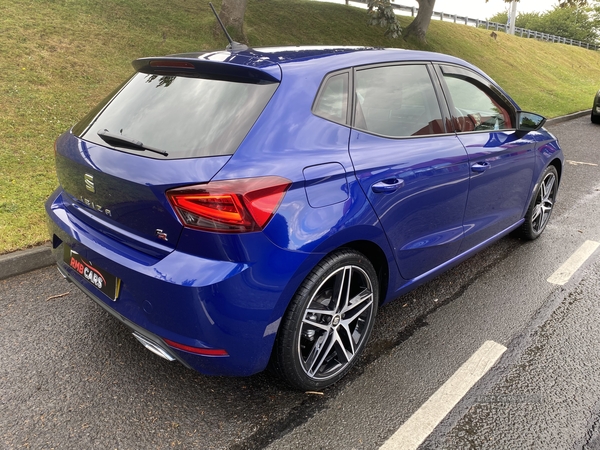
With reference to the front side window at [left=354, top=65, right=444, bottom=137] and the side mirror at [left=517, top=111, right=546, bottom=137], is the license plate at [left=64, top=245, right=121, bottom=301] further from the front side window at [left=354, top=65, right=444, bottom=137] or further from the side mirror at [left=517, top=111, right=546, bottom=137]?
the side mirror at [left=517, top=111, right=546, bottom=137]

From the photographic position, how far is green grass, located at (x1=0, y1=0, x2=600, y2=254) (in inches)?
198

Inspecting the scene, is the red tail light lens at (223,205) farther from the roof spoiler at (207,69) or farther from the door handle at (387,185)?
the door handle at (387,185)

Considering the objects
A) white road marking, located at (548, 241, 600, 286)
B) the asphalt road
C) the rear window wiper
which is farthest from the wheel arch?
white road marking, located at (548, 241, 600, 286)

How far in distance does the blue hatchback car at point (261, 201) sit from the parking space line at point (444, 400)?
45cm

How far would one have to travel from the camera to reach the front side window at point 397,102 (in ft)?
8.46

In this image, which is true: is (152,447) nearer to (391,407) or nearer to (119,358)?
(119,358)

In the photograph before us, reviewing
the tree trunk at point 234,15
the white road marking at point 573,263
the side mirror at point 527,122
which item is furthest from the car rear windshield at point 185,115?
the tree trunk at point 234,15

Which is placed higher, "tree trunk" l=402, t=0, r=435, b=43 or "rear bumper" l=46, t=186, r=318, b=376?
"tree trunk" l=402, t=0, r=435, b=43

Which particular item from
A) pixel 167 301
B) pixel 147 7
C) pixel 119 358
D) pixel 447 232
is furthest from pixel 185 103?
pixel 147 7

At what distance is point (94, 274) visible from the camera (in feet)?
7.66

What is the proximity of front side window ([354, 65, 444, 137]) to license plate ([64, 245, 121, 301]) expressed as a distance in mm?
1459

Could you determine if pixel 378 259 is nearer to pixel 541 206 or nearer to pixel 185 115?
pixel 185 115

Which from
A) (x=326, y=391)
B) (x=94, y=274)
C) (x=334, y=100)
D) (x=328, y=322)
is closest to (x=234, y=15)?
(x=334, y=100)

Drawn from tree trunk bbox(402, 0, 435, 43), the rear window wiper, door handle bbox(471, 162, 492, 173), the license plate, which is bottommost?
the license plate
